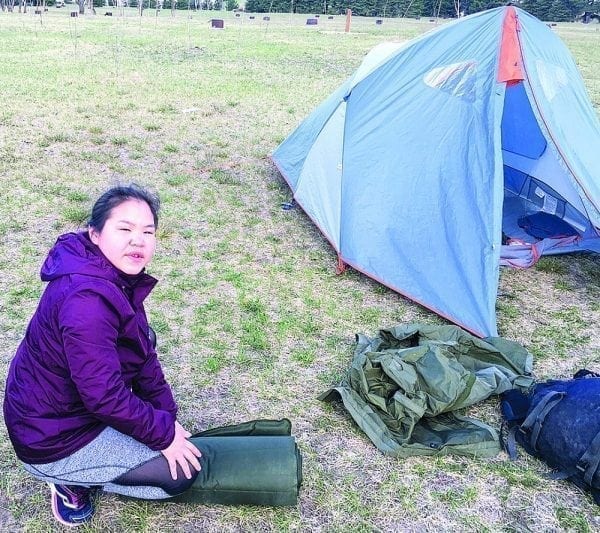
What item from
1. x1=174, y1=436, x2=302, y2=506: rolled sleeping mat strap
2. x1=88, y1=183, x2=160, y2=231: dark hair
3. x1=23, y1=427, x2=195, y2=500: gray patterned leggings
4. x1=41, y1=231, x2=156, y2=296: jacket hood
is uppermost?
x1=88, y1=183, x2=160, y2=231: dark hair

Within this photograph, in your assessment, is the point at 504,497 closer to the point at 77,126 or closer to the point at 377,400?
the point at 377,400

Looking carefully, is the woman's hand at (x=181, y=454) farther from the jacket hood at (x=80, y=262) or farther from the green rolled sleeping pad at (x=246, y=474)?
the jacket hood at (x=80, y=262)

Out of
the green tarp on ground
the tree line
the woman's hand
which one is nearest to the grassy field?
the green tarp on ground

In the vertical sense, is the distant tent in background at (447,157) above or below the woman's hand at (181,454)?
above

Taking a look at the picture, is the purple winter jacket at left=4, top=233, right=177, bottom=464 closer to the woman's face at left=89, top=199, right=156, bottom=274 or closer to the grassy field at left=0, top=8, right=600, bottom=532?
the woman's face at left=89, top=199, right=156, bottom=274

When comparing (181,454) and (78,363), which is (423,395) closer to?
(181,454)

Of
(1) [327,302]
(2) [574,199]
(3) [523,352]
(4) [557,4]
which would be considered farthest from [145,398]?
(4) [557,4]

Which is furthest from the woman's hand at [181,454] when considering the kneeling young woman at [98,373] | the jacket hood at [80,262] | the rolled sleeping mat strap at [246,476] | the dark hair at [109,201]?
the dark hair at [109,201]

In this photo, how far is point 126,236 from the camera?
79.0 inches

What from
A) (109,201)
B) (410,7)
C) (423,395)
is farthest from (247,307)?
(410,7)

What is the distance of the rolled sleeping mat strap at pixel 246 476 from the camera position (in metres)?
2.41

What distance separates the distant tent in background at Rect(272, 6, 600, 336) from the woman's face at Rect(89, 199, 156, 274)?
8.51ft

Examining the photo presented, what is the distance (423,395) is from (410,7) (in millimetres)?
48084

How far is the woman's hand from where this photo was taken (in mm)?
2148
